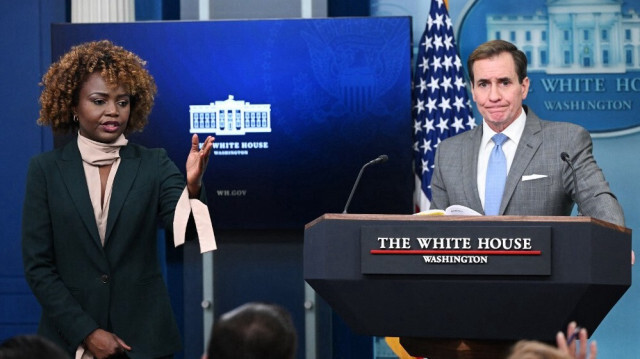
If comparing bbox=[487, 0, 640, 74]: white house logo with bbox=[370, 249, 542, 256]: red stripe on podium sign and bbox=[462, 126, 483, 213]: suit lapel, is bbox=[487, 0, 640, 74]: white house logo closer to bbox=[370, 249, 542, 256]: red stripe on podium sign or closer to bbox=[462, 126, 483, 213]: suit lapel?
bbox=[462, 126, 483, 213]: suit lapel

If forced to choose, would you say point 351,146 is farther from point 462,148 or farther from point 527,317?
point 527,317

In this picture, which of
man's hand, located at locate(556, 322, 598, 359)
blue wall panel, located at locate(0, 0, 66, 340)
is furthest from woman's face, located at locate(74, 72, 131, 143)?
blue wall panel, located at locate(0, 0, 66, 340)

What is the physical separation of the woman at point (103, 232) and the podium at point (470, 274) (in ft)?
2.42

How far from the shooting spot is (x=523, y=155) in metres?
3.47

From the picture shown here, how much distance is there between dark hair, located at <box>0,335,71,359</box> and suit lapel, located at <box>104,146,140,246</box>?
1.37 m

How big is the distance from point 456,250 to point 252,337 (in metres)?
0.89

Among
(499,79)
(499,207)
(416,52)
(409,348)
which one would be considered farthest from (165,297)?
(416,52)

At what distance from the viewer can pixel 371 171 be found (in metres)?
5.51

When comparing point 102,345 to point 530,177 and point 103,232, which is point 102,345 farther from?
point 530,177

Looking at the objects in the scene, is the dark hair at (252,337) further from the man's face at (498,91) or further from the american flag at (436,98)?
the american flag at (436,98)

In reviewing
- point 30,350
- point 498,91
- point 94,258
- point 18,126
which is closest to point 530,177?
point 498,91

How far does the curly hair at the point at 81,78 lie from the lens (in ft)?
11.5

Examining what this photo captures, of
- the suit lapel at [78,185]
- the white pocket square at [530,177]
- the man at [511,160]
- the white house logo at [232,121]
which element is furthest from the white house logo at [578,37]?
the suit lapel at [78,185]

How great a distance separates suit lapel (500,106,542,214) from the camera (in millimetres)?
3424
